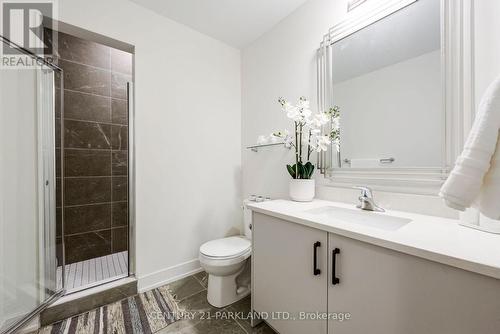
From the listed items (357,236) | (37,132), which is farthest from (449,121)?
(37,132)

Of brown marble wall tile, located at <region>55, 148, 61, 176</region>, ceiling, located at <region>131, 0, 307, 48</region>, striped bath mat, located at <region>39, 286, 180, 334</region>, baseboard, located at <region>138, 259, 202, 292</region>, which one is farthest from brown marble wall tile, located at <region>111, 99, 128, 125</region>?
striped bath mat, located at <region>39, 286, 180, 334</region>

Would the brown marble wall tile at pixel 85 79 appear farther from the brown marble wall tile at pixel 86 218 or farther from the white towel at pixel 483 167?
the white towel at pixel 483 167

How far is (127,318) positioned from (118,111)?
1968 millimetres

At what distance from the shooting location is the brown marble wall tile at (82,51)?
1.92 metres

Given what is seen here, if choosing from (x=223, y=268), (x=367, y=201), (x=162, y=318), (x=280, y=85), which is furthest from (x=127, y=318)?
(x=280, y=85)

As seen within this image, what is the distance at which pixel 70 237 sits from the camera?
6.42 ft

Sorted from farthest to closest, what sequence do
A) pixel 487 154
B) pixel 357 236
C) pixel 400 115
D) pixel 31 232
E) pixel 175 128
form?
1. pixel 175 128
2. pixel 31 232
3. pixel 400 115
4. pixel 357 236
5. pixel 487 154

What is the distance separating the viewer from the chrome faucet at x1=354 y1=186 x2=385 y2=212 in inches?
43.8

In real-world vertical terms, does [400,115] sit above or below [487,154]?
above

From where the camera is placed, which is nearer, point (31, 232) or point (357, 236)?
point (357, 236)

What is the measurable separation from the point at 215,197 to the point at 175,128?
0.79m

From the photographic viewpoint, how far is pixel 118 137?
223cm

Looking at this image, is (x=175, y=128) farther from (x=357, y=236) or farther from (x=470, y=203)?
(x=470, y=203)

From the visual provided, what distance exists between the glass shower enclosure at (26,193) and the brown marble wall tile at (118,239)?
0.78 meters
